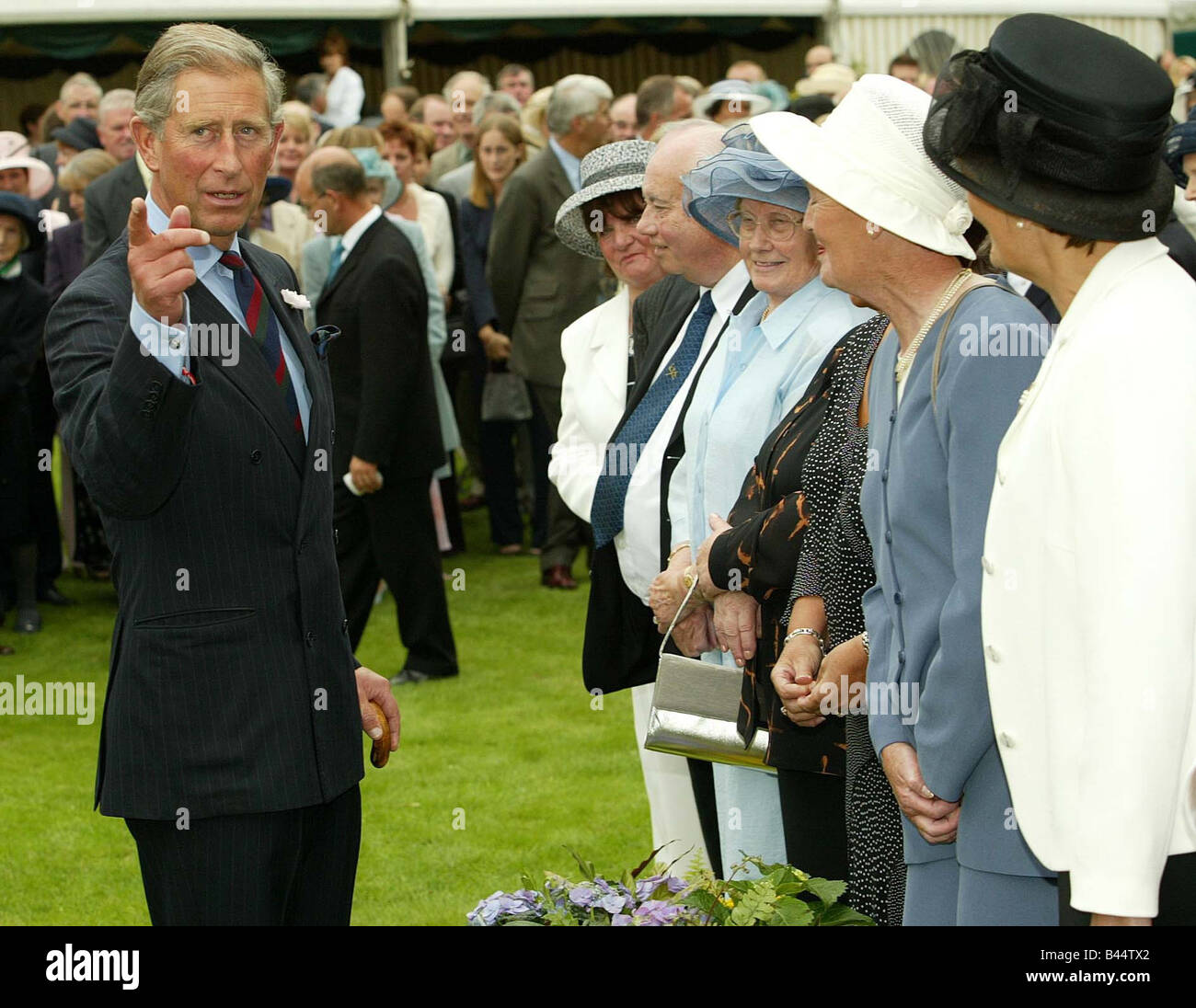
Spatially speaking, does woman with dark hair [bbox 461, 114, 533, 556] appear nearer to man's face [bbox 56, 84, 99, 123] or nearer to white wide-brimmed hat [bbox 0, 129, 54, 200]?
white wide-brimmed hat [bbox 0, 129, 54, 200]

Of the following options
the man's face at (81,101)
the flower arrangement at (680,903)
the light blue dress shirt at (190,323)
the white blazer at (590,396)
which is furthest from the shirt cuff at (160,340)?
the man's face at (81,101)

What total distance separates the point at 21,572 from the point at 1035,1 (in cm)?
1248

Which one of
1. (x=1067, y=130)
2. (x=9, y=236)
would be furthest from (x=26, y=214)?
(x=1067, y=130)

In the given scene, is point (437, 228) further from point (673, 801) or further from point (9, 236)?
point (673, 801)

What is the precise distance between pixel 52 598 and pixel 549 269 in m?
3.46

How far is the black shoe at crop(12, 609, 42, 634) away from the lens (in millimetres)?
8750

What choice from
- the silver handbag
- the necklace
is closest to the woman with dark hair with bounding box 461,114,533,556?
the silver handbag

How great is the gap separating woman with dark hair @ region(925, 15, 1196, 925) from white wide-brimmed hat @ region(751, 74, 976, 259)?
0.46 meters

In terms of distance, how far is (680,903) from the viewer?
2.93 meters

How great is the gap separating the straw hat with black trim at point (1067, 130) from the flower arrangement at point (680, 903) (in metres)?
1.30

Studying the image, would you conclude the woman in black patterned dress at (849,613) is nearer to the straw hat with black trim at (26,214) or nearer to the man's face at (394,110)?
the straw hat with black trim at (26,214)

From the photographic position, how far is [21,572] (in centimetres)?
887

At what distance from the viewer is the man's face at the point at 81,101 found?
1266 centimetres

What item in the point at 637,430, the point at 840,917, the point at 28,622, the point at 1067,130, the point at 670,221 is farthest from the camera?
the point at 28,622
